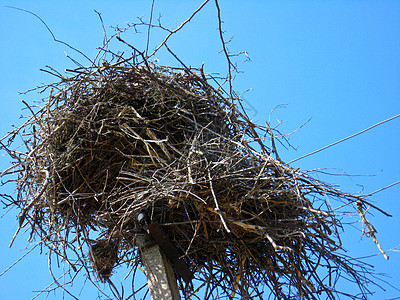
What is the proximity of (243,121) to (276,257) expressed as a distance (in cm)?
73

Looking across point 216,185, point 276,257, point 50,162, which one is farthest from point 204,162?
point 50,162

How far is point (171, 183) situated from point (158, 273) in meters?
0.52

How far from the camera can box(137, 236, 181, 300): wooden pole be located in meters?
2.46

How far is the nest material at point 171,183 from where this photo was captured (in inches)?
94.1

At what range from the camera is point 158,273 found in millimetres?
2527

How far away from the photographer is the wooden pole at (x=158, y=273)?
246cm

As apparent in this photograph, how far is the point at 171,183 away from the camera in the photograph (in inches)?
89.4

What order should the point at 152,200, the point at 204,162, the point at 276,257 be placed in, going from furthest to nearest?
the point at 276,257
the point at 204,162
the point at 152,200

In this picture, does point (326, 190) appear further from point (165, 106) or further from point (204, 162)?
point (165, 106)

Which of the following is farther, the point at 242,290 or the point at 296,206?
the point at 242,290

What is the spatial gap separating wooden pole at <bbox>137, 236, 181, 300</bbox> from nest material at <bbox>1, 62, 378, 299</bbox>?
114mm

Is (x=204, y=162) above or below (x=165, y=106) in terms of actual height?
below

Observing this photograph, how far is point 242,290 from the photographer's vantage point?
2.71m

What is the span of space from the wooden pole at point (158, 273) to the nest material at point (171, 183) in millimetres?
114
